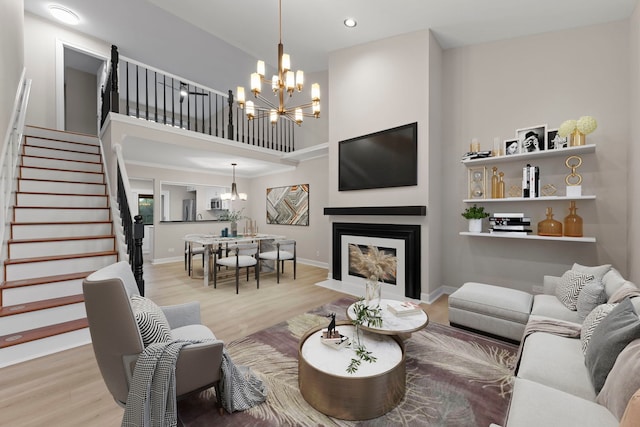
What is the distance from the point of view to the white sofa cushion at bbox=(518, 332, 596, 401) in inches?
51.4

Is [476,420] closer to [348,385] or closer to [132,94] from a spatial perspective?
[348,385]

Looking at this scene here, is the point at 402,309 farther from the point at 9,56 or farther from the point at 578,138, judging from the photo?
the point at 9,56

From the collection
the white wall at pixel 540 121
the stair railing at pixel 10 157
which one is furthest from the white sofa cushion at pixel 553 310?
the stair railing at pixel 10 157

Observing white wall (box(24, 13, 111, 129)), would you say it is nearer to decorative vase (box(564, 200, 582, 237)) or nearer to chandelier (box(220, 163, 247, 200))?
chandelier (box(220, 163, 247, 200))

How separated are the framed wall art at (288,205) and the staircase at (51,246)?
372cm

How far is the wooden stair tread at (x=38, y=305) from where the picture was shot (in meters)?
2.28

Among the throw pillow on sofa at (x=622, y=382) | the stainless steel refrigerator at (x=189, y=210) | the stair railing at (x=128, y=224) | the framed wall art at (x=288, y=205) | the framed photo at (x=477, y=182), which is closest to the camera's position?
the throw pillow on sofa at (x=622, y=382)

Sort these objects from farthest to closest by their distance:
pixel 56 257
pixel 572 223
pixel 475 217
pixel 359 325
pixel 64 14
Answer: pixel 64 14 → pixel 475 217 → pixel 572 223 → pixel 56 257 → pixel 359 325

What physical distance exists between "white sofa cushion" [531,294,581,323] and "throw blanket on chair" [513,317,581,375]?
27 centimetres

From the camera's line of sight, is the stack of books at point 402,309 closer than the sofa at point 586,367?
No

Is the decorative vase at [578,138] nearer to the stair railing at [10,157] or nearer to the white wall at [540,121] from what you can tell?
the white wall at [540,121]

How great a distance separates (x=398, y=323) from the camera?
2.03 meters

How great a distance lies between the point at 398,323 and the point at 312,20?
3841mm

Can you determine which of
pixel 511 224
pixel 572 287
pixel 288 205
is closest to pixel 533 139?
pixel 511 224
